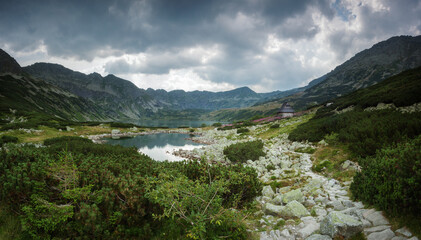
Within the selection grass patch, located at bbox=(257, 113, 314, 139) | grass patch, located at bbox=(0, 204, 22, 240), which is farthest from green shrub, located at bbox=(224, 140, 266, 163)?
grass patch, located at bbox=(0, 204, 22, 240)

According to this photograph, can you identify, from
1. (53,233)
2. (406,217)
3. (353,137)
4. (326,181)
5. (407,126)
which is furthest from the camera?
(353,137)

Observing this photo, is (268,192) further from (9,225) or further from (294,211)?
(9,225)

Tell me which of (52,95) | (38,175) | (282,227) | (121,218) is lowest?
(282,227)

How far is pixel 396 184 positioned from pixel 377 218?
907 mm

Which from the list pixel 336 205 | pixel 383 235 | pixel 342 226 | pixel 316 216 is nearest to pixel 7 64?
pixel 316 216

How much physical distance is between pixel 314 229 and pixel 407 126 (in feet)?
30.6

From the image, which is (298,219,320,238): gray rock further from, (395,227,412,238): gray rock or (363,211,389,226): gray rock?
(395,227,412,238): gray rock

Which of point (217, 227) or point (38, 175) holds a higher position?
point (38, 175)

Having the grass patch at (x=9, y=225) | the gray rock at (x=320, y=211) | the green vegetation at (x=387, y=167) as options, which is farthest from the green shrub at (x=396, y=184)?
the grass patch at (x=9, y=225)

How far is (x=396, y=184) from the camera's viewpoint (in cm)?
428

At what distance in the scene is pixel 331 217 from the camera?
4500mm

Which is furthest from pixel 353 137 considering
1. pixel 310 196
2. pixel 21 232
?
pixel 21 232

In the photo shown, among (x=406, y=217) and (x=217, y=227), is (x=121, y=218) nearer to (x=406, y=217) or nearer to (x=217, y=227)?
(x=217, y=227)

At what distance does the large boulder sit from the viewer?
4.13 meters
